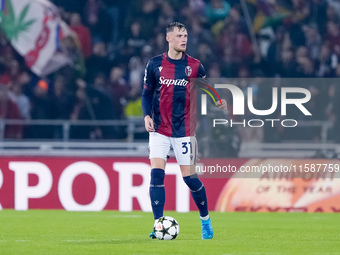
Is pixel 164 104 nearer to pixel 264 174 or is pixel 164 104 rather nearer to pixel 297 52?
pixel 264 174

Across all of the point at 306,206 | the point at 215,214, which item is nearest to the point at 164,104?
the point at 215,214

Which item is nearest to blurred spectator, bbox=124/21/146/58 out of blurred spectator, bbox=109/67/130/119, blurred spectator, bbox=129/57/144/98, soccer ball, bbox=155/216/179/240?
blurred spectator, bbox=129/57/144/98

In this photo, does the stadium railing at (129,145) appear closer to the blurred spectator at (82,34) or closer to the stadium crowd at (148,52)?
the stadium crowd at (148,52)

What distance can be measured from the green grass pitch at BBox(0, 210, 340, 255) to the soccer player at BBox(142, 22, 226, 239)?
0.47 meters

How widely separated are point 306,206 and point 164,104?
535cm

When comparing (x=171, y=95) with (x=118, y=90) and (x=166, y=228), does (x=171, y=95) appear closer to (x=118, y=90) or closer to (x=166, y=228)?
(x=166, y=228)

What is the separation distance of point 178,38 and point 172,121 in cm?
81

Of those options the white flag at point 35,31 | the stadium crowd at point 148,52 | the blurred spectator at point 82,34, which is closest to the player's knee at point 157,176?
the stadium crowd at point 148,52

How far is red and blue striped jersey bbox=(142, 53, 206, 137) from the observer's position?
7.99 m

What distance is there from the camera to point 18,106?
14.1 metres

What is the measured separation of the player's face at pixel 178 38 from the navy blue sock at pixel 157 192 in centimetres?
119

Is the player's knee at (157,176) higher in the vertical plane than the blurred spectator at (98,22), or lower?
lower

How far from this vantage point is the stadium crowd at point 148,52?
14.1 metres

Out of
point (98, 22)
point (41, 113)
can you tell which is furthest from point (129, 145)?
point (98, 22)
